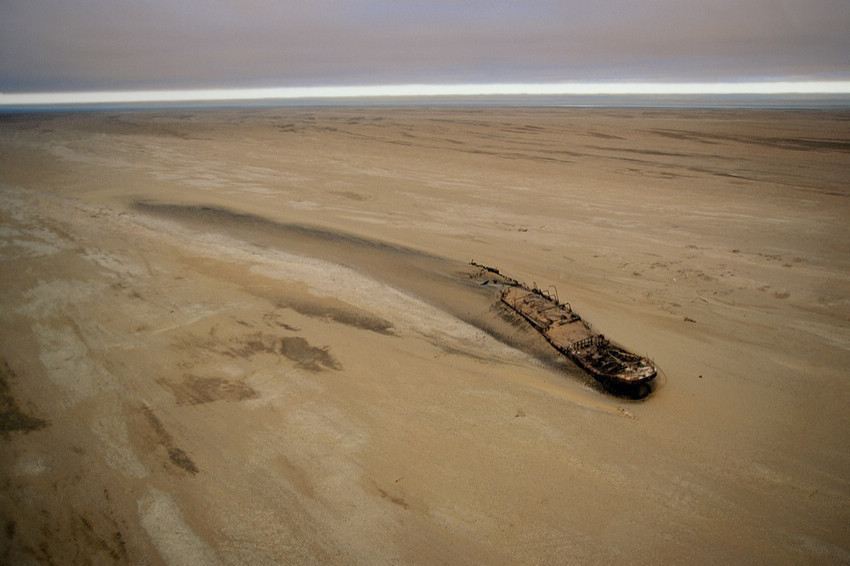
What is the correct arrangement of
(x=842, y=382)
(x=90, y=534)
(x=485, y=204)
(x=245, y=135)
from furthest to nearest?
(x=245, y=135), (x=485, y=204), (x=842, y=382), (x=90, y=534)

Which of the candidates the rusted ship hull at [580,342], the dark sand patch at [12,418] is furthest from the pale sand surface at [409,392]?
the rusted ship hull at [580,342]

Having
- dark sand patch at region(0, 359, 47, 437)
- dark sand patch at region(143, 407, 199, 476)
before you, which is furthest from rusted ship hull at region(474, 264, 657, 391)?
dark sand patch at region(0, 359, 47, 437)

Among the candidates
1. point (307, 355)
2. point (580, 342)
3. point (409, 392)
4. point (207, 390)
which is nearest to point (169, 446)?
point (207, 390)

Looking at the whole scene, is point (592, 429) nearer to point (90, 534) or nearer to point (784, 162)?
point (90, 534)

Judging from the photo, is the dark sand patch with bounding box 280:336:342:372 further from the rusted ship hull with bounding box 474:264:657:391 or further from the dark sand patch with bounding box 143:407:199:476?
the rusted ship hull with bounding box 474:264:657:391

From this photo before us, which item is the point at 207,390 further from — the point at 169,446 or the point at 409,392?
the point at 409,392

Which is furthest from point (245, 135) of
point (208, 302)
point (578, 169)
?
point (208, 302)

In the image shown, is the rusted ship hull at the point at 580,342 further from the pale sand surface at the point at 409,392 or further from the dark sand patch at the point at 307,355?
the dark sand patch at the point at 307,355
